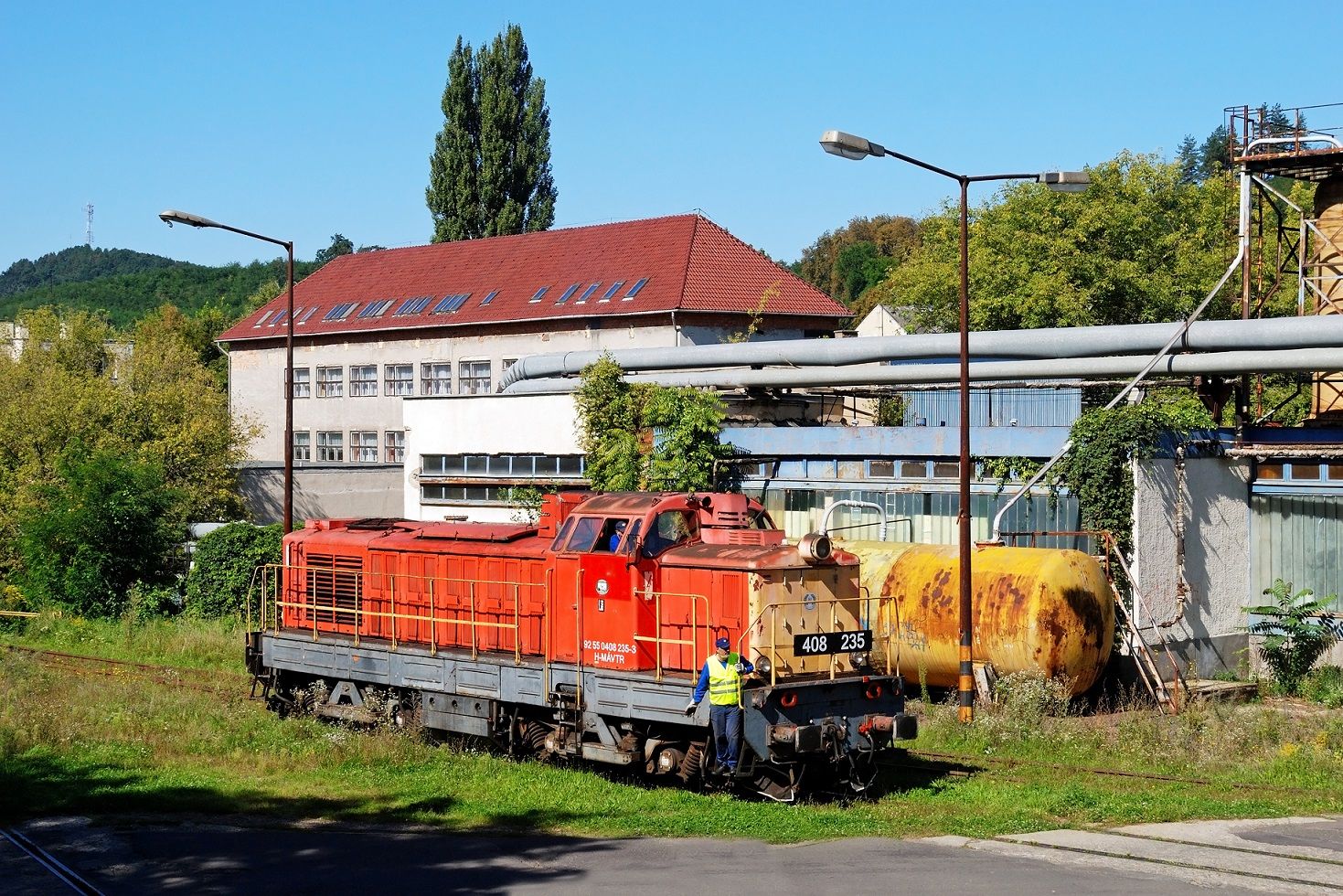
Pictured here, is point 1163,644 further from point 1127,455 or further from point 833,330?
point 833,330

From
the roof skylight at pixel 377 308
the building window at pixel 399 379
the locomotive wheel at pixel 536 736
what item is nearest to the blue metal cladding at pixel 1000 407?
the locomotive wheel at pixel 536 736

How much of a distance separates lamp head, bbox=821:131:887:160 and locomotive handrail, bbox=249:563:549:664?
6490 mm

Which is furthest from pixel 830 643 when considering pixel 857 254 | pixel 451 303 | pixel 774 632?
pixel 857 254

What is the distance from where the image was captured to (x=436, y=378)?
4666 centimetres

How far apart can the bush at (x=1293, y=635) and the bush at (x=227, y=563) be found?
66.3ft

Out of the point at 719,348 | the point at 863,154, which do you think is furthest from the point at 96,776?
the point at 719,348

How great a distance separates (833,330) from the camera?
1740 inches

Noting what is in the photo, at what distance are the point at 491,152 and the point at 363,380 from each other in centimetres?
1376

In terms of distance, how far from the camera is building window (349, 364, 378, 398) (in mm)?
48625

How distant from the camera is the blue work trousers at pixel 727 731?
43.6ft

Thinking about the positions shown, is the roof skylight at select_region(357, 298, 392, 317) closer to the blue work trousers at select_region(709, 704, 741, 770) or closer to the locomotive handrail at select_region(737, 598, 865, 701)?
the locomotive handrail at select_region(737, 598, 865, 701)

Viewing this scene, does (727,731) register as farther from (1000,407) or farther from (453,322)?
(453,322)

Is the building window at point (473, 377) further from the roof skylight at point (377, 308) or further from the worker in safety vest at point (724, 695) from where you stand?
the worker in safety vest at point (724, 695)

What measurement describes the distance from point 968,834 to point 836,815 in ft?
4.37
